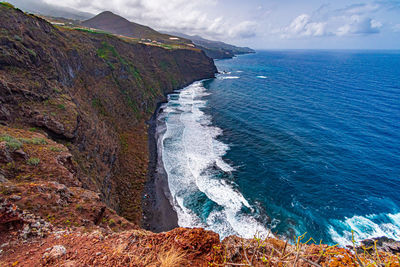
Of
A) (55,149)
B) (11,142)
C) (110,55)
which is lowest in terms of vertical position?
(55,149)

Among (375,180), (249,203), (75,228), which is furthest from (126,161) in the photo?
(375,180)

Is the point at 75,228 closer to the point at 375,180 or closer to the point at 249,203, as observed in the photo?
the point at 249,203

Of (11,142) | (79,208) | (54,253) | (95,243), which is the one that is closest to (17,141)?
(11,142)

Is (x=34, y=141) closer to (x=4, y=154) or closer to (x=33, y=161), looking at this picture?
(x=33, y=161)

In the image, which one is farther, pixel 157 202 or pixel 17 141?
pixel 157 202

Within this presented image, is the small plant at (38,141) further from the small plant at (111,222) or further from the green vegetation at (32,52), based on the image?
the green vegetation at (32,52)

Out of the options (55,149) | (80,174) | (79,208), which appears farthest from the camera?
(80,174)

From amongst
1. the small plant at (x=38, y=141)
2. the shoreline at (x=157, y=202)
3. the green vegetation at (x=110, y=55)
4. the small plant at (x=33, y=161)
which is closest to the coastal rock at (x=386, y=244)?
the shoreline at (x=157, y=202)
